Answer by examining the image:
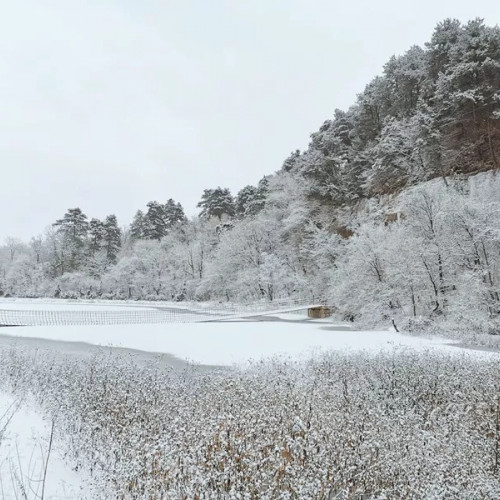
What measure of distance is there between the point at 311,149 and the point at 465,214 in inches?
1008

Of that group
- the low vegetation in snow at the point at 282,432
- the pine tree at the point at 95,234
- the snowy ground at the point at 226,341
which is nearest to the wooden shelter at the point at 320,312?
the snowy ground at the point at 226,341

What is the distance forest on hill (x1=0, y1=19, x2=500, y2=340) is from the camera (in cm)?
2183

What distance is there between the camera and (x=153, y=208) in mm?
75375

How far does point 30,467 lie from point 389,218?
29413mm

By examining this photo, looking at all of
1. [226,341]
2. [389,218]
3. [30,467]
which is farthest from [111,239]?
[30,467]

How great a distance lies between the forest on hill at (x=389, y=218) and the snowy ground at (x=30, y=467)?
19.0m

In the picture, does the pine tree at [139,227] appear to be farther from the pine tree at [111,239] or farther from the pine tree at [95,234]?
the pine tree at [95,234]

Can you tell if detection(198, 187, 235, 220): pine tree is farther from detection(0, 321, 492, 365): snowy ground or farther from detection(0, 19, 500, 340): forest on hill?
detection(0, 321, 492, 365): snowy ground

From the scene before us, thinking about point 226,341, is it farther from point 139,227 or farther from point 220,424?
point 139,227

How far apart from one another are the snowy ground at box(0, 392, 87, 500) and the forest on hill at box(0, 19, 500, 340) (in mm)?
18977

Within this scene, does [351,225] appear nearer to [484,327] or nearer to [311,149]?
[311,149]

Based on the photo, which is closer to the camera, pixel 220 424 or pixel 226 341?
pixel 220 424

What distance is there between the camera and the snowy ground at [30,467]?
441cm

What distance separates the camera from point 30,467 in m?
5.02
